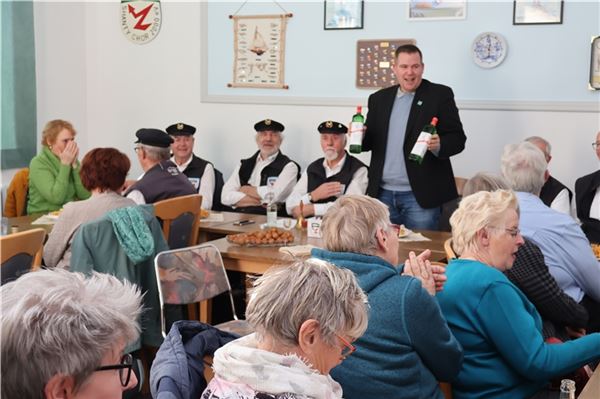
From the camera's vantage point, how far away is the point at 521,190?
10.5 feet

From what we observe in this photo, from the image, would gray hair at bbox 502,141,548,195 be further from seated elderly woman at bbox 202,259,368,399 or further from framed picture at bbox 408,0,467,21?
framed picture at bbox 408,0,467,21

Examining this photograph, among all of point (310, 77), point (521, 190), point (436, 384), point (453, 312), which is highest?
point (310, 77)

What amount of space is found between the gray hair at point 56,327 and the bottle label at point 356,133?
146 inches

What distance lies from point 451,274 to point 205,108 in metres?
4.78

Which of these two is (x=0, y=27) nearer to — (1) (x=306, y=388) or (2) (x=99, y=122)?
(2) (x=99, y=122)

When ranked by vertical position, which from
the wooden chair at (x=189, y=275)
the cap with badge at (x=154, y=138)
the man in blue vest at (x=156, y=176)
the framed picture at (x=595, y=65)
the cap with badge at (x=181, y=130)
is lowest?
the wooden chair at (x=189, y=275)

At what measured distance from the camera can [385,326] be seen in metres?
2.09

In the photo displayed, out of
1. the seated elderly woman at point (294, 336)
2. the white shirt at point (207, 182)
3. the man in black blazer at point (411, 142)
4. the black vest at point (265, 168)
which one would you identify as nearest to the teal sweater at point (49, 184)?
the white shirt at point (207, 182)

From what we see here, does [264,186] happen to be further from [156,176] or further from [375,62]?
[156,176]

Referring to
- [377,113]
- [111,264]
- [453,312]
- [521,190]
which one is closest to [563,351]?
[453,312]

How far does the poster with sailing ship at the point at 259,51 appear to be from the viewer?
21.4 ft

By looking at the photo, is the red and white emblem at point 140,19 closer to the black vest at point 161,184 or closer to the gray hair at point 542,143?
the black vest at point 161,184

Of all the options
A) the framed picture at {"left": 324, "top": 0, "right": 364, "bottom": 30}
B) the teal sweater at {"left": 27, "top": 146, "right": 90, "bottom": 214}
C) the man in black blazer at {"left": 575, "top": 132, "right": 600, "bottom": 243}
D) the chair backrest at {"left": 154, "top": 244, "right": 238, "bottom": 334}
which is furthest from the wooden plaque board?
the chair backrest at {"left": 154, "top": 244, "right": 238, "bottom": 334}

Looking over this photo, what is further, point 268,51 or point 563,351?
point 268,51
